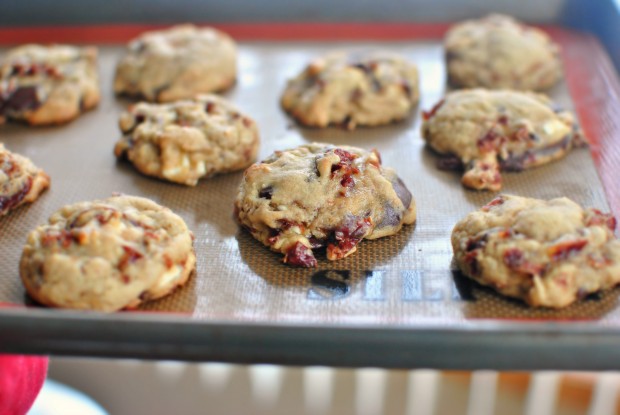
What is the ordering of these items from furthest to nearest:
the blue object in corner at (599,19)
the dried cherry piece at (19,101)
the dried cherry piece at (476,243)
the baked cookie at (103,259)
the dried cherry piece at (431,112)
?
the blue object in corner at (599,19) → the dried cherry piece at (19,101) → the dried cherry piece at (431,112) → the dried cherry piece at (476,243) → the baked cookie at (103,259)

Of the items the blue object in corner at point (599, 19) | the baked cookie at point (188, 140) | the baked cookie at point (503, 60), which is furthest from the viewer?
the blue object in corner at point (599, 19)

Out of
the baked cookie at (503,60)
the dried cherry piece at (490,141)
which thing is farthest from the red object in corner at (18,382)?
the baked cookie at (503,60)

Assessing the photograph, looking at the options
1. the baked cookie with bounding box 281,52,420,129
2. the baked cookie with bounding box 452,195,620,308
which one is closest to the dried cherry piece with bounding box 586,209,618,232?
the baked cookie with bounding box 452,195,620,308

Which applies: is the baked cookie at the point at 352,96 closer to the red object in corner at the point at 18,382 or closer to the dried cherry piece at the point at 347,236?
the dried cherry piece at the point at 347,236

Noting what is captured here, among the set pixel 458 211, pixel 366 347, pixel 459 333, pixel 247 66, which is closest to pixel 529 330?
pixel 459 333

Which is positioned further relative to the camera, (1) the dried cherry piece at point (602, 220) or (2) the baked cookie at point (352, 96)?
(2) the baked cookie at point (352, 96)

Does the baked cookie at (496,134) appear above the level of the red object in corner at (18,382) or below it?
above

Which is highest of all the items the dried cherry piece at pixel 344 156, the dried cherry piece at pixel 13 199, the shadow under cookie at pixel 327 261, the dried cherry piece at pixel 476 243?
the dried cherry piece at pixel 344 156

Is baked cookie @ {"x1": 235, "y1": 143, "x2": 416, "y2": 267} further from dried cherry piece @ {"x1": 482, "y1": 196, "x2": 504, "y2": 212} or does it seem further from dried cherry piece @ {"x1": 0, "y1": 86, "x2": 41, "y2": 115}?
dried cherry piece @ {"x1": 0, "y1": 86, "x2": 41, "y2": 115}
